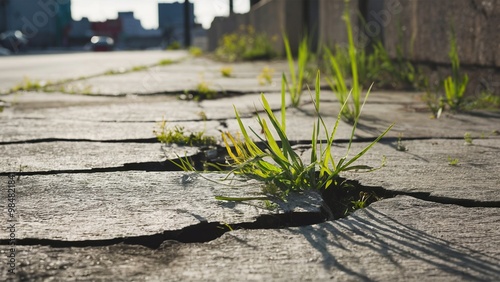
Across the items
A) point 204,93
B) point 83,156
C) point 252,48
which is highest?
point 83,156

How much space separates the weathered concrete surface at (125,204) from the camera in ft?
3.93

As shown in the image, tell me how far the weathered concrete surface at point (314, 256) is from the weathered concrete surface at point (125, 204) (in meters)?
0.08

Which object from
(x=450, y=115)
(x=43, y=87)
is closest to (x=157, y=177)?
(x=450, y=115)

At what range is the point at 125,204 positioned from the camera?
4.47 feet

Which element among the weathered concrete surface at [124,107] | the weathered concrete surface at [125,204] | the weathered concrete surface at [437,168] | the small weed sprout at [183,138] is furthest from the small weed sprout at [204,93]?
the weathered concrete surface at [125,204]

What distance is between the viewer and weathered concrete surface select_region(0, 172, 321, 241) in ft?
3.93

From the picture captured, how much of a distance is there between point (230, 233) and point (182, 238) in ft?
A: 0.29

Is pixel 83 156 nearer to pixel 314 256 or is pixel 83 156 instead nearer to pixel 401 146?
pixel 401 146

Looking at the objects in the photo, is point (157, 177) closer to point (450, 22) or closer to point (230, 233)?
point (230, 233)

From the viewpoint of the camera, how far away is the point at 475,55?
10.4 ft

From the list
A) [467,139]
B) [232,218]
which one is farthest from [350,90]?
[232,218]

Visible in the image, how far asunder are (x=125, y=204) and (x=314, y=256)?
1.54 feet

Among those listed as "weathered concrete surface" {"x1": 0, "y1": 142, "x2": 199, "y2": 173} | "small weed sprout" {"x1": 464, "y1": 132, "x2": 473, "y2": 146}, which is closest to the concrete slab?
"weathered concrete surface" {"x1": 0, "y1": 142, "x2": 199, "y2": 173}

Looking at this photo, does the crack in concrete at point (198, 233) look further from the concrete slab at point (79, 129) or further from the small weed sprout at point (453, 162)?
the concrete slab at point (79, 129)
